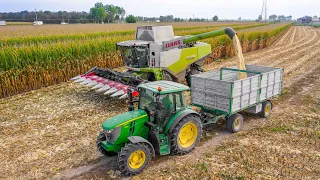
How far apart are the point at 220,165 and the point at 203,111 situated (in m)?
2.31

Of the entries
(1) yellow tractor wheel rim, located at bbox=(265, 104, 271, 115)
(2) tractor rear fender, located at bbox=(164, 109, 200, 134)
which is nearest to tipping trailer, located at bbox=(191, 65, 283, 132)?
(1) yellow tractor wheel rim, located at bbox=(265, 104, 271, 115)

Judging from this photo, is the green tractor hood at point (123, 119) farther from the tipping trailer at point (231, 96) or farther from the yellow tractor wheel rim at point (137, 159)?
the tipping trailer at point (231, 96)

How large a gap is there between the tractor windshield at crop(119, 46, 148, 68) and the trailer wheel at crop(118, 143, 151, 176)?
584 cm

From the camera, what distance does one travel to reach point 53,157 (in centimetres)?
675

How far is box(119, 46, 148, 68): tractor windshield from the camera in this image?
1102 cm

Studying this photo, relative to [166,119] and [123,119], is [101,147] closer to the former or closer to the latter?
[123,119]

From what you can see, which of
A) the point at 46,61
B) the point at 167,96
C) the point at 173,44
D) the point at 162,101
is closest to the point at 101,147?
the point at 162,101

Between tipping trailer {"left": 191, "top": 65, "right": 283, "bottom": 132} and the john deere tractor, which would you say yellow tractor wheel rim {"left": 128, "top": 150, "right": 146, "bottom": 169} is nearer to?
the john deere tractor

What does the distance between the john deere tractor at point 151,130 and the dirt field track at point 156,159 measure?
36 cm

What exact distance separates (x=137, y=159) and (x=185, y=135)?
149cm

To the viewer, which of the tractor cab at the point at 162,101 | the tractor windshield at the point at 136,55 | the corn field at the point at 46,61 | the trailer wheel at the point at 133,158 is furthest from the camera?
the corn field at the point at 46,61

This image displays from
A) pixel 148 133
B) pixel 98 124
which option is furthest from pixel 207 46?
pixel 148 133

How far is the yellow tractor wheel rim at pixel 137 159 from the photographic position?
18.8ft

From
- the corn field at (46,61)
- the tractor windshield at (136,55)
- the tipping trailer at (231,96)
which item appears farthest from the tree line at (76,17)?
the tipping trailer at (231,96)
